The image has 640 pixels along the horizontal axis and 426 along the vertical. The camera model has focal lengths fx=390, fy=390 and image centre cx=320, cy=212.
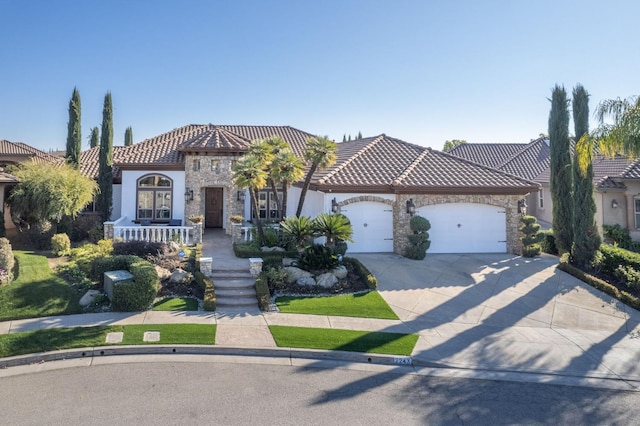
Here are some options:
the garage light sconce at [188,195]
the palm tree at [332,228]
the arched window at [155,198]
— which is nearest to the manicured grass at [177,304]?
the palm tree at [332,228]

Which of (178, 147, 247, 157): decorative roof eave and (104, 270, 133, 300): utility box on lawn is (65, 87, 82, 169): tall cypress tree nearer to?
(178, 147, 247, 157): decorative roof eave

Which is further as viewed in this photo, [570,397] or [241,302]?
[241,302]

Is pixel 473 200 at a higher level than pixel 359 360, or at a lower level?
higher

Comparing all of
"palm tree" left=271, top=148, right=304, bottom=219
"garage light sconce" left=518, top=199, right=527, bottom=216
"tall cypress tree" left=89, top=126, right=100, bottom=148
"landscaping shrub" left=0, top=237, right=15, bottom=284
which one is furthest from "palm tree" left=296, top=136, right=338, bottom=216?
"tall cypress tree" left=89, top=126, right=100, bottom=148

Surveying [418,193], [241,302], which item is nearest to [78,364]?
[241,302]

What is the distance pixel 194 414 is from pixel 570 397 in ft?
21.7

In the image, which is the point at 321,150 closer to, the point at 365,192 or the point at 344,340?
the point at 365,192

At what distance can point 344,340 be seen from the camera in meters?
9.16

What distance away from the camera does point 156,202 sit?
71.7 ft

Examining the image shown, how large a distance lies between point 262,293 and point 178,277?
3.16m

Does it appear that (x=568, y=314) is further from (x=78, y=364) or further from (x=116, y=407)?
(x=78, y=364)

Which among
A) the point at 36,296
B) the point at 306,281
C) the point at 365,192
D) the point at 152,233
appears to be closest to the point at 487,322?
the point at 306,281

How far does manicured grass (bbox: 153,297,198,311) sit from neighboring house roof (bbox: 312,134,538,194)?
7.86 metres

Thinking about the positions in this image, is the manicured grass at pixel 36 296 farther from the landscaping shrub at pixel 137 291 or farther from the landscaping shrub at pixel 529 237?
the landscaping shrub at pixel 529 237
